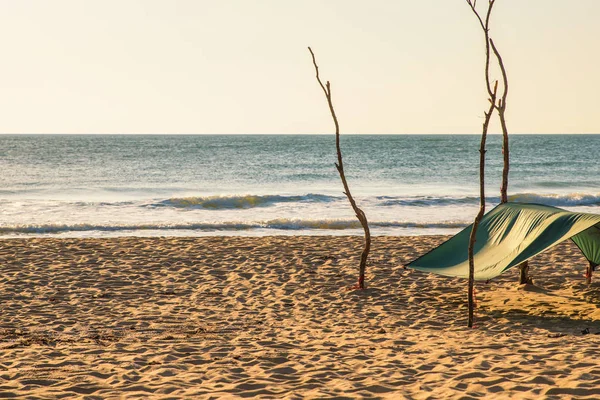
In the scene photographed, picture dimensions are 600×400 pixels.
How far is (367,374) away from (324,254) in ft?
23.5

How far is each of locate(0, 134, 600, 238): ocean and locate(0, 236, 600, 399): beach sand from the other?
487cm

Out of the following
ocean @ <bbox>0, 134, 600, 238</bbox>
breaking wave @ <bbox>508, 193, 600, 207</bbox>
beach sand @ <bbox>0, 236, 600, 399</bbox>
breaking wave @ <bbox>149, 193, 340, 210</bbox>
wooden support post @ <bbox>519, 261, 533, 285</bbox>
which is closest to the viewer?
beach sand @ <bbox>0, 236, 600, 399</bbox>

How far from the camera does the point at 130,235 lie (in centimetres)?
1653

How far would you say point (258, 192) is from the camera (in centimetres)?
3081

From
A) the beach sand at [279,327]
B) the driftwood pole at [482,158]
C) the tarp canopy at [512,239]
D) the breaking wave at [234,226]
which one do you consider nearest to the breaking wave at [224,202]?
the breaking wave at [234,226]

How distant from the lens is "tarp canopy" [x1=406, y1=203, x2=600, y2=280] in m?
8.48

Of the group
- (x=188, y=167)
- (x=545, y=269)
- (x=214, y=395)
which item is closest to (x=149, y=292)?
(x=214, y=395)

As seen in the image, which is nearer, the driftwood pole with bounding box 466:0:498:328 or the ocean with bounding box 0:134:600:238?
the driftwood pole with bounding box 466:0:498:328

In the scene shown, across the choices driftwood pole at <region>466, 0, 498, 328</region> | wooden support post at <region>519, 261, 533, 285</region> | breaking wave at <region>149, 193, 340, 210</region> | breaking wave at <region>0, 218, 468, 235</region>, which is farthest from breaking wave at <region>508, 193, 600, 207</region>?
driftwood pole at <region>466, 0, 498, 328</region>

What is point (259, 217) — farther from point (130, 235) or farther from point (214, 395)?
point (214, 395)

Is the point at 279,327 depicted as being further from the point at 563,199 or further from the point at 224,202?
the point at 563,199

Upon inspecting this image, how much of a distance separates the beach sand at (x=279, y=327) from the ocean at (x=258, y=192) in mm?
4868

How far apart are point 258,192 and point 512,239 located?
22.3 meters

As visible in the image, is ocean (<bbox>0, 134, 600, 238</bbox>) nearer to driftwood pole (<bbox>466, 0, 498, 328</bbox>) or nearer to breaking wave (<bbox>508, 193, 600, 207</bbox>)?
breaking wave (<bbox>508, 193, 600, 207</bbox>)
